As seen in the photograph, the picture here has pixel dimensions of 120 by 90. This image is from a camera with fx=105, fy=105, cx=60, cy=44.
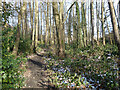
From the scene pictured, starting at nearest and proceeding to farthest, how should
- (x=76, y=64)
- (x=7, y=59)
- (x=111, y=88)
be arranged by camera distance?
(x=7, y=59), (x=111, y=88), (x=76, y=64)

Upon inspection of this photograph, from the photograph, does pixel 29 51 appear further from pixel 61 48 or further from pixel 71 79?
pixel 71 79

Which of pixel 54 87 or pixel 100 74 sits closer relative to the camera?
pixel 54 87

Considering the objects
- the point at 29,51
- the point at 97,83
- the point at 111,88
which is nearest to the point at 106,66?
the point at 97,83

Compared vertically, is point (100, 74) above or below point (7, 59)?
below

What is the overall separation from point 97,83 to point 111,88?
2.65 ft

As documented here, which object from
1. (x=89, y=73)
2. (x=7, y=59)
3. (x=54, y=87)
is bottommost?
(x=54, y=87)

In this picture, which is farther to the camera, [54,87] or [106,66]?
[106,66]

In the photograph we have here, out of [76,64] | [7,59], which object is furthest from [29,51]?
[7,59]

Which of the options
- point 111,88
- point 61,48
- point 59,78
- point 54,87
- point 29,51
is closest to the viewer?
point 111,88

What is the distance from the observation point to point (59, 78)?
19.5 ft

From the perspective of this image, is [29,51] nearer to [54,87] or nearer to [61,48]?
[61,48]

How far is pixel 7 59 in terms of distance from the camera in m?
3.72

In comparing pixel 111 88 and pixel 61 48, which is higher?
pixel 61 48

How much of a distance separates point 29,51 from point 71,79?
687 cm
